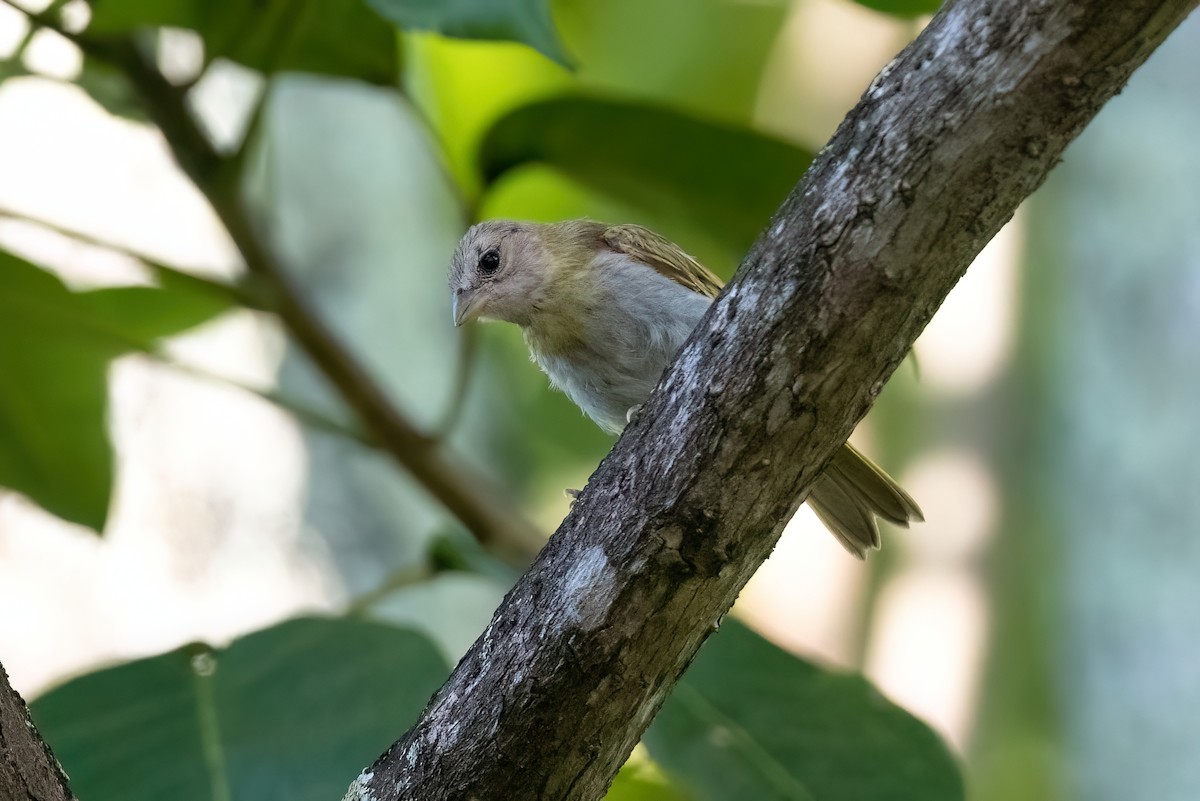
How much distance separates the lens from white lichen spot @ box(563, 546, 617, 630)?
4.32 ft

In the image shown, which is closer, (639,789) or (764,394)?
(764,394)

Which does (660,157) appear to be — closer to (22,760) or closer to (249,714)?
(249,714)

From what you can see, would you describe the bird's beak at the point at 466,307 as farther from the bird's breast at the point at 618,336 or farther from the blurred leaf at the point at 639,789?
the blurred leaf at the point at 639,789

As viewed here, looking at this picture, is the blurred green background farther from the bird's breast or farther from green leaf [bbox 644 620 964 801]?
the bird's breast

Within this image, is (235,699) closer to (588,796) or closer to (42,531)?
(588,796)

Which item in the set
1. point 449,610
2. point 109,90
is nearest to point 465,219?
point 109,90

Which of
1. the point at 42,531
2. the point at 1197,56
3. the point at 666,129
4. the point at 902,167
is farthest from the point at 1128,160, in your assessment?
the point at 42,531

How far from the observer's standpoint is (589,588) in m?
1.32

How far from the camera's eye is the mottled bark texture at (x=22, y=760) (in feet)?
4.11

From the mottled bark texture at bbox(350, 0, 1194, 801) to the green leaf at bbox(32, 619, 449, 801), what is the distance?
35 centimetres

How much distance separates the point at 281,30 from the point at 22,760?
1466 mm

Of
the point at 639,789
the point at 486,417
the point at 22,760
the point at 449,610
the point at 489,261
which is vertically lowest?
the point at 22,760

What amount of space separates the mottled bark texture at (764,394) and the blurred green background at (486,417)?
1.63 feet

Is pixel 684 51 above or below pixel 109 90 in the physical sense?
above
